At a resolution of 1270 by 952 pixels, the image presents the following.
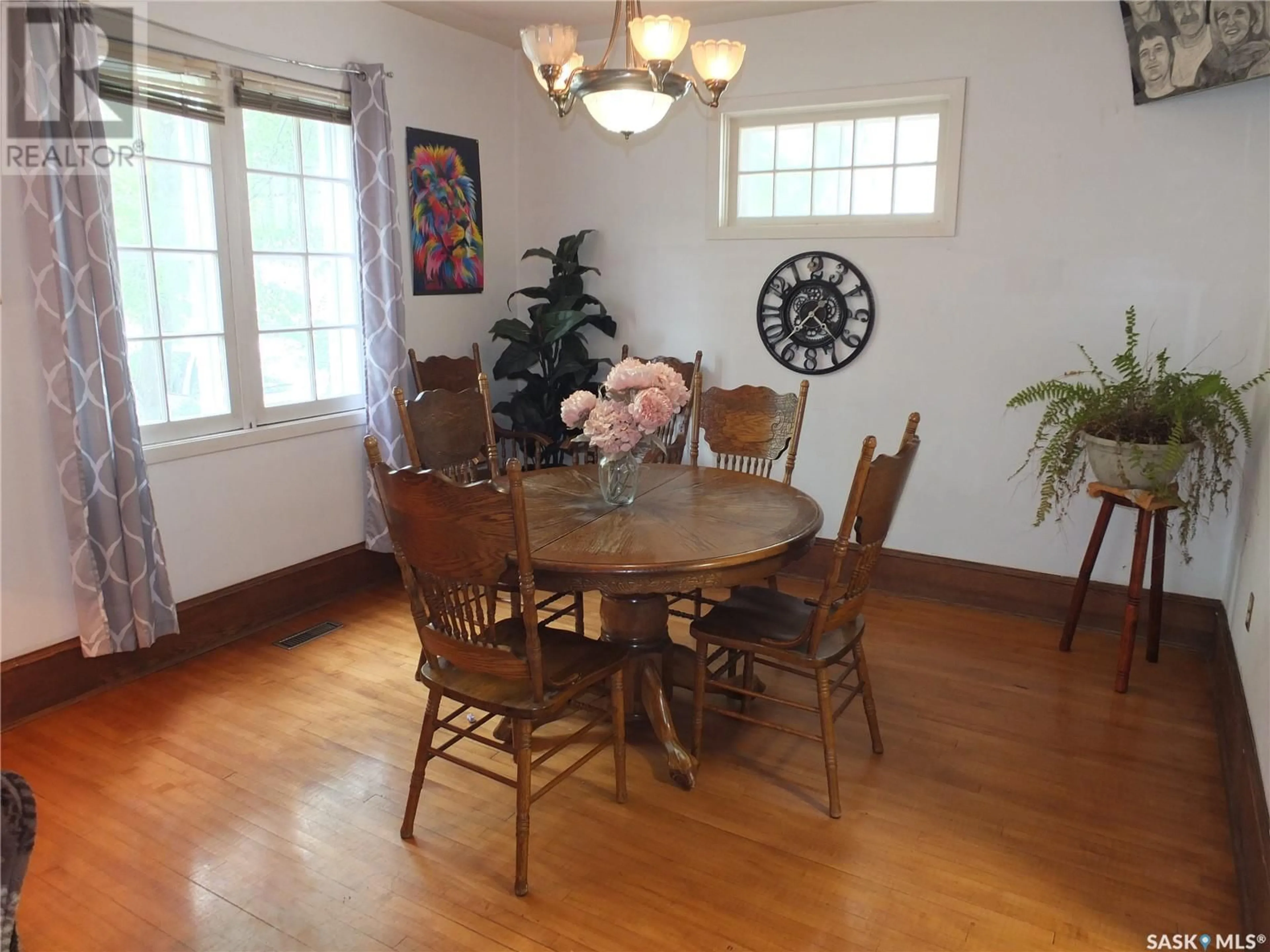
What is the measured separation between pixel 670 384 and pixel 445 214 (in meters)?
2.35

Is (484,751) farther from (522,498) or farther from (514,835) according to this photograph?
(522,498)

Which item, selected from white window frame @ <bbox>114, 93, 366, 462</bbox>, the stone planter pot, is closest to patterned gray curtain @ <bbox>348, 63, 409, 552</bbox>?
white window frame @ <bbox>114, 93, 366, 462</bbox>

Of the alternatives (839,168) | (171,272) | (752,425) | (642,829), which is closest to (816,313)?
(839,168)

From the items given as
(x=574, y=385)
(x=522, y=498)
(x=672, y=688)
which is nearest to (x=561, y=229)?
(x=574, y=385)

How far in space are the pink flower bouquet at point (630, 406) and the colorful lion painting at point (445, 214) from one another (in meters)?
2.10

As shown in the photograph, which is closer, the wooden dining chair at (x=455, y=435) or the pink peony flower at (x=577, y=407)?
the pink peony flower at (x=577, y=407)

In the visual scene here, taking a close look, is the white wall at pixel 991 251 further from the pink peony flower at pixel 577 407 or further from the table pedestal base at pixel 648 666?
the pink peony flower at pixel 577 407

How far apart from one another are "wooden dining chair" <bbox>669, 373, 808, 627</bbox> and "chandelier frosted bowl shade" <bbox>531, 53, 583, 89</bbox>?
1398 mm

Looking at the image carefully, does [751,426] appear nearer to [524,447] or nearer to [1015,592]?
[524,447]

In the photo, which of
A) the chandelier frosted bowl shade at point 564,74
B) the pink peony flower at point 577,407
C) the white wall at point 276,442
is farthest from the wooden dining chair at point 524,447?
the chandelier frosted bowl shade at point 564,74

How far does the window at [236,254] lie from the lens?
10.3 feet

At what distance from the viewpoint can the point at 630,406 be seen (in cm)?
246

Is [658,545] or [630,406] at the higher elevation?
[630,406]

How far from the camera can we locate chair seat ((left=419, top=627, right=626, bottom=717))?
2127 millimetres
